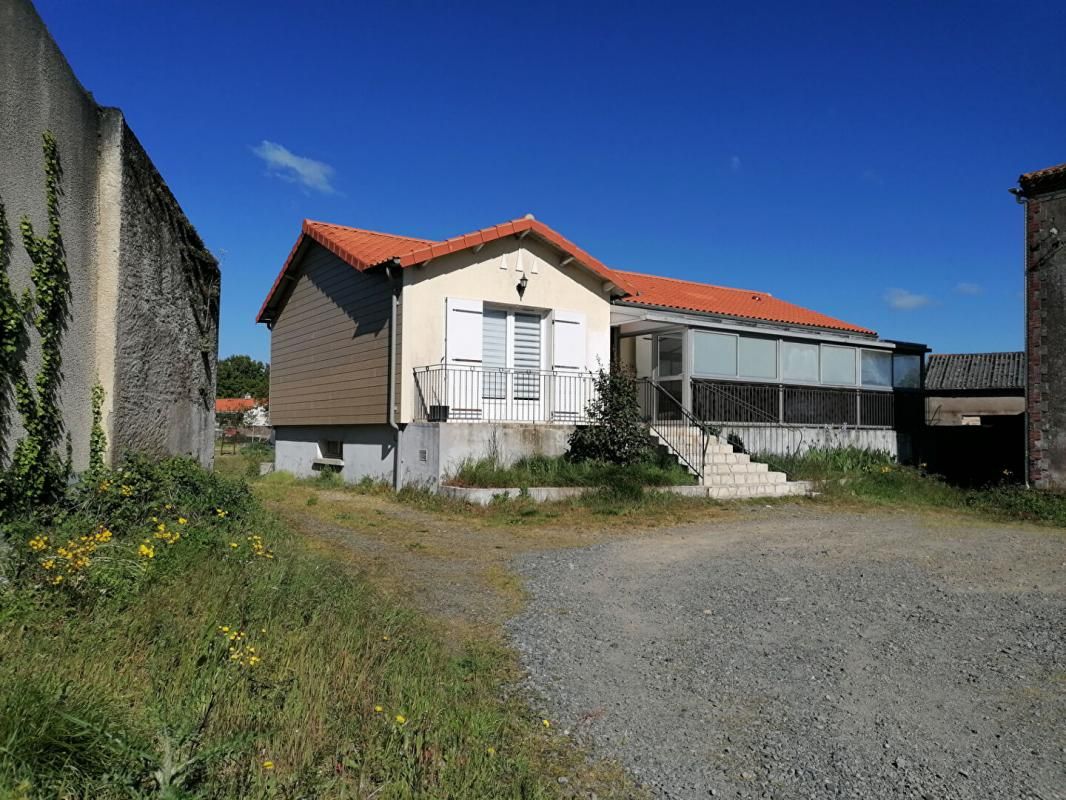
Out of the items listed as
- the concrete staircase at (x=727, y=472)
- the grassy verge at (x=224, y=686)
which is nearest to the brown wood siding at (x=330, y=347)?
the concrete staircase at (x=727, y=472)

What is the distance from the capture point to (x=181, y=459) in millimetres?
7438

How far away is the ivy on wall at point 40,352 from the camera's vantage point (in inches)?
200

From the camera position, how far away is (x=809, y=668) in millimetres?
4637

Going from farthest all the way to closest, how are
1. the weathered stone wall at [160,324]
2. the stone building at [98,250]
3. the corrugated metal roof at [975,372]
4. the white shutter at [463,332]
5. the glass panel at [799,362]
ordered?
the corrugated metal roof at [975,372]
the glass panel at [799,362]
the white shutter at [463,332]
the weathered stone wall at [160,324]
the stone building at [98,250]

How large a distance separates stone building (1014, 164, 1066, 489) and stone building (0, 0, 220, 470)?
1356 cm

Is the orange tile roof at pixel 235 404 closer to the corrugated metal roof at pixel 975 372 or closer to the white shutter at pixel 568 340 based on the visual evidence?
the corrugated metal roof at pixel 975 372

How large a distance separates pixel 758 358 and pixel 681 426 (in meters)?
2.81

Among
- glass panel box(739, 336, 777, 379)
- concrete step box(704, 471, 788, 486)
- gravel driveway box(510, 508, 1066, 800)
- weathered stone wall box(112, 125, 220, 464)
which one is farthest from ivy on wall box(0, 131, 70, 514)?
glass panel box(739, 336, 777, 379)

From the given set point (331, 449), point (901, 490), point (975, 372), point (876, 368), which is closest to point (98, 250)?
point (331, 449)

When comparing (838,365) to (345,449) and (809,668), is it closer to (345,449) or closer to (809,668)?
(345,449)

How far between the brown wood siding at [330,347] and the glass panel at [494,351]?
167 cm

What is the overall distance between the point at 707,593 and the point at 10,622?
490 cm

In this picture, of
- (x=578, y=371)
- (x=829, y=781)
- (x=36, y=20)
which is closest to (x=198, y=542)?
(x=36, y=20)

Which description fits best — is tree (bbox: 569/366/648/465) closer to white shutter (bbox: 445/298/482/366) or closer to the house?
the house
